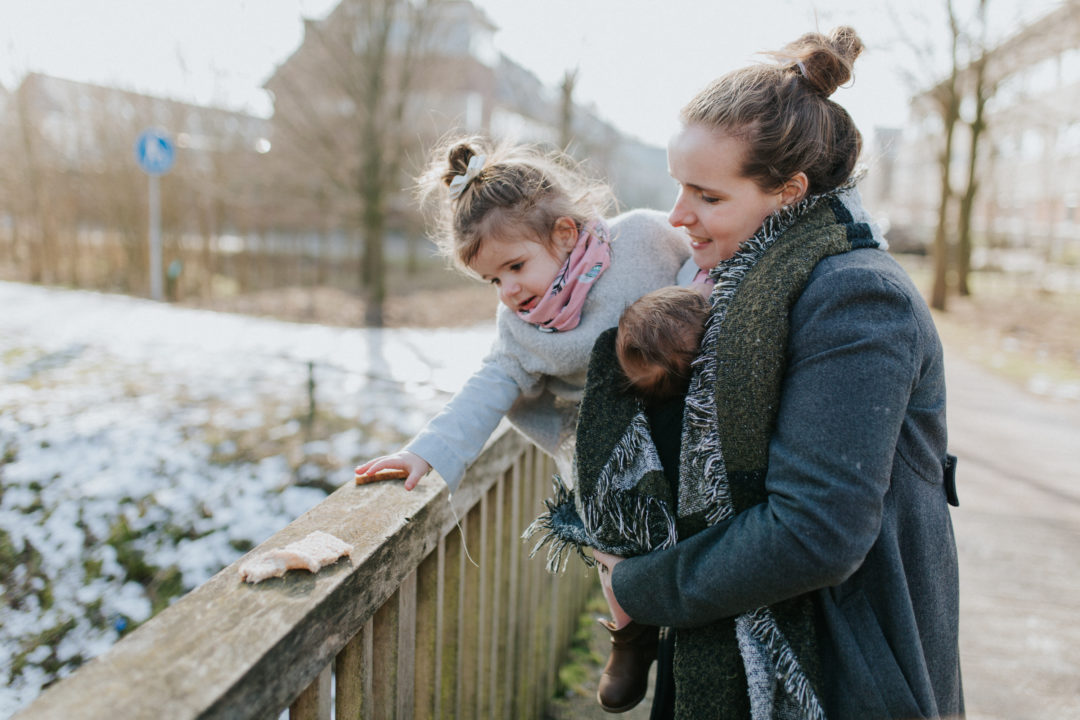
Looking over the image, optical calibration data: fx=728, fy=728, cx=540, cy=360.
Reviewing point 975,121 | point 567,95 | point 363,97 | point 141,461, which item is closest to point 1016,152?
point 975,121

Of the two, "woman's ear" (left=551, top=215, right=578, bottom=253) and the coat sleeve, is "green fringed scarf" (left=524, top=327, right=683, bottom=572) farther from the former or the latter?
"woman's ear" (left=551, top=215, right=578, bottom=253)

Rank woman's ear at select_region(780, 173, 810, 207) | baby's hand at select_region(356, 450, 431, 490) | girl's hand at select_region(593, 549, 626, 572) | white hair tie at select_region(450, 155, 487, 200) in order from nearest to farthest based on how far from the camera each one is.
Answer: woman's ear at select_region(780, 173, 810, 207), girl's hand at select_region(593, 549, 626, 572), baby's hand at select_region(356, 450, 431, 490), white hair tie at select_region(450, 155, 487, 200)

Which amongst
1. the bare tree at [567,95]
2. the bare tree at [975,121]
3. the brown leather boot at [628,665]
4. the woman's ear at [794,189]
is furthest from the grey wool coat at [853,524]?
the bare tree at [975,121]

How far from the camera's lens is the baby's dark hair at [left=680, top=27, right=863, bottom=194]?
1226 millimetres

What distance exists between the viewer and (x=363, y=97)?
37.7 ft

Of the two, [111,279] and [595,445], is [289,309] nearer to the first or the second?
[111,279]

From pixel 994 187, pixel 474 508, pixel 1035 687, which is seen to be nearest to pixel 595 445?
pixel 474 508

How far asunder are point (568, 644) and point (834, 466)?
242 cm

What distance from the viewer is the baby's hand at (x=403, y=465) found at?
1655 millimetres

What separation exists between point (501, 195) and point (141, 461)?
3.51 m

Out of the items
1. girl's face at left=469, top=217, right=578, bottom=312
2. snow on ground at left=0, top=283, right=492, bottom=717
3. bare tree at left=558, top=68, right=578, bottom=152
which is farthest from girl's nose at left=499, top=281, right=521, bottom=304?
bare tree at left=558, top=68, right=578, bottom=152

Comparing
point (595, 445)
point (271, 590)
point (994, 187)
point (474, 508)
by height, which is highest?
point (994, 187)

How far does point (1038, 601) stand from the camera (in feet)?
11.8

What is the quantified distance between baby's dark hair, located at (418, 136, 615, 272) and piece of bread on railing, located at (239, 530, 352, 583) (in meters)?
0.84
